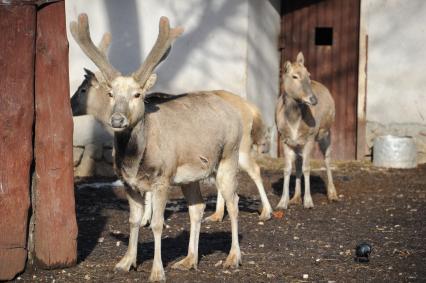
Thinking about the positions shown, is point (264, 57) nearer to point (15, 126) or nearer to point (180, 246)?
point (180, 246)

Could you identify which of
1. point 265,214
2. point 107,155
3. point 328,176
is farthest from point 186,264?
point 107,155

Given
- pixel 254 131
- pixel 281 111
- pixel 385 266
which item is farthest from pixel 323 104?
pixel 385 266

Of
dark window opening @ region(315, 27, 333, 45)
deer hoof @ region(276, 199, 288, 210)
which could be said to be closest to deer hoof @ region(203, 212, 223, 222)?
deer hoof @ region(276, 199, 288, 210)

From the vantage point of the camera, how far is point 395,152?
1401 centimetres

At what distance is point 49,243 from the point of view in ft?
23.4

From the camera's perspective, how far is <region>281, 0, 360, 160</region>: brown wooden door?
48.0 ft

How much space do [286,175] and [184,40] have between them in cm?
332

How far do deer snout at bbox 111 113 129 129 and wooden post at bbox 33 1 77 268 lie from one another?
76 cm

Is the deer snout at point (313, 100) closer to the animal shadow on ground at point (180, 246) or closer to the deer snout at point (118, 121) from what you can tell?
the animal shadow on ground at point (180, 246)

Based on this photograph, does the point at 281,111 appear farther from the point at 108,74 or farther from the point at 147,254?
the point at 108,74

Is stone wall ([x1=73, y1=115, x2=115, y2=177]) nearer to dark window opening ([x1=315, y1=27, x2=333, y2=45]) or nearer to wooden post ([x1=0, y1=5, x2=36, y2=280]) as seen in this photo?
dark window opening ([x1=315, y1=27, x2=333, y2=45])

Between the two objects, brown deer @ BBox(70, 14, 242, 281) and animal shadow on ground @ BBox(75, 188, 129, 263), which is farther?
animal shadow on ground @ BBox(75, 188, 129, 263)

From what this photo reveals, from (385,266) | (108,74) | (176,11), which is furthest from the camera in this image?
(176,11)

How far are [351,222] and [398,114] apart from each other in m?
4.91
